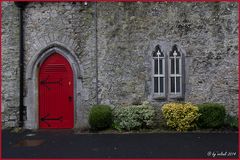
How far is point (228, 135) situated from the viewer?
10.2 metres

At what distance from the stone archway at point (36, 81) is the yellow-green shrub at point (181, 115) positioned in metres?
2.80

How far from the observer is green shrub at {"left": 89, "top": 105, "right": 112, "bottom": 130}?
10641mm

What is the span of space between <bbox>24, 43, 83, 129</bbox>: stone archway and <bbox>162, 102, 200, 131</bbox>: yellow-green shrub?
280 cm

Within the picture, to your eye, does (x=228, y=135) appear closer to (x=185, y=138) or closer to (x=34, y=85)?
(x=185, y=138)

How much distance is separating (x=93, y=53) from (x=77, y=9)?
147cm

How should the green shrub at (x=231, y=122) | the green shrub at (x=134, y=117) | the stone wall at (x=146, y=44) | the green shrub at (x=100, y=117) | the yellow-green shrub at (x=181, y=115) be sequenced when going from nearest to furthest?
the green shrub at (x=100, y=117)
the yellow-green shrub at (x=181, y=115)
the green shrub at (x=134, y=117)
the green shrub at (x=231, y=122)
the stone wall at (x=146, y=44)

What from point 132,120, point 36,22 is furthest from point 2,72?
point 132,120

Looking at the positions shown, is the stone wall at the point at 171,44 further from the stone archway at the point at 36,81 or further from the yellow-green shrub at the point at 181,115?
the stone archway at the point at 36,81

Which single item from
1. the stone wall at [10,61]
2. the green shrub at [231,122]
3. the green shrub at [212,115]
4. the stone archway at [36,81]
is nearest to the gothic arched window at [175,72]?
the green shrub at [212,115]

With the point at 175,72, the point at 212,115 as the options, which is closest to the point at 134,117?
the point at 175,72

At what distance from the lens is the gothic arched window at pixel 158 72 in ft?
37.4

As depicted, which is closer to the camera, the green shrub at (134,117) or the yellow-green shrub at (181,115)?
the yellow-green shrub at (181,115)

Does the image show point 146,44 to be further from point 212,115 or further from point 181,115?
point 212,115

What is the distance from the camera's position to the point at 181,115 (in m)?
10.8
